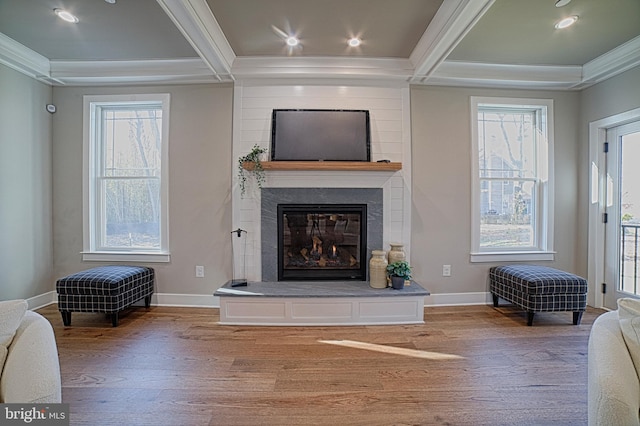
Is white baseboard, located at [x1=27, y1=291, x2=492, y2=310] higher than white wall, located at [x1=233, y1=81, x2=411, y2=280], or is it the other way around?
white wall, located at [x1=233, y1=81, x2=411, y2=280]

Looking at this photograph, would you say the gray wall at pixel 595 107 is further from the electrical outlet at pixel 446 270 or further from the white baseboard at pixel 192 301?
the white baseboard at pixel 192 301

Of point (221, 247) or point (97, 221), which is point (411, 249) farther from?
point (97, 221)

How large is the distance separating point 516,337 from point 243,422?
8.01 ft

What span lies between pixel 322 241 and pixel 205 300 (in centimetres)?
153

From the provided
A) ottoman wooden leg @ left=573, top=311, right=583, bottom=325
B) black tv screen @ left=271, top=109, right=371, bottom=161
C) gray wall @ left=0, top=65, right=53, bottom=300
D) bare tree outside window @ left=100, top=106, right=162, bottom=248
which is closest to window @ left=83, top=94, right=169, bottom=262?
bare tree outside window @ left=100, top=106, right=162, bottom=248

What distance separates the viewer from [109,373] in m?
2.11

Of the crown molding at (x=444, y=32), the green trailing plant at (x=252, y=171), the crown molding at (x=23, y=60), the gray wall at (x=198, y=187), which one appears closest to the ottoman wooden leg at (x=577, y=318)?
the crown molding at (x=444, y=32)

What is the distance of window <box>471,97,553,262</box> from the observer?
354cm

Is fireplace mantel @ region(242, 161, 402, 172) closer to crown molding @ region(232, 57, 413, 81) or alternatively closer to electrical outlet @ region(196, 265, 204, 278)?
crown molding @ region(232, 57, 413, 81)

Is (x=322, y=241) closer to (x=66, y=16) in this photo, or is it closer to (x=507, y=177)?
(x=507, y=177)

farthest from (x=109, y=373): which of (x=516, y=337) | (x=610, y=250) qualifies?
(x=610, y=250)

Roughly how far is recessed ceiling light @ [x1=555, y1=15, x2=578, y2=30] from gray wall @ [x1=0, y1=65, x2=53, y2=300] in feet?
17.5

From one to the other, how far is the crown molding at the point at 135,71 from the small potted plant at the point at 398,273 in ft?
9.38

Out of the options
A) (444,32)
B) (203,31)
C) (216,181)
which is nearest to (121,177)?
(216,181)
